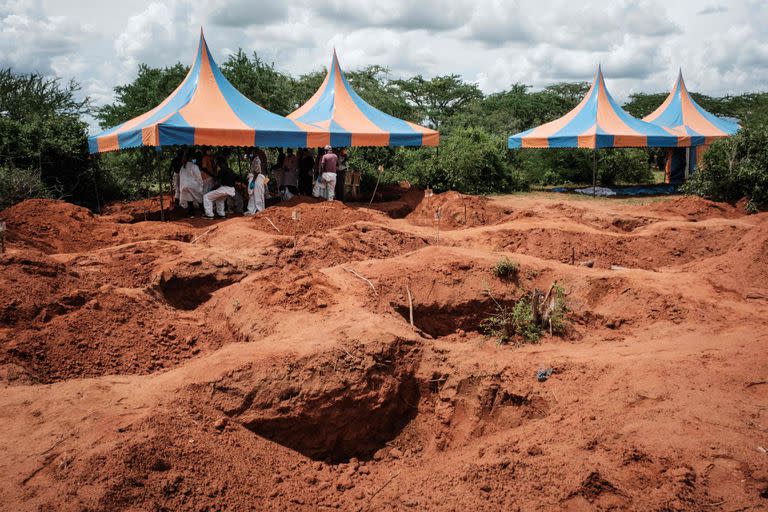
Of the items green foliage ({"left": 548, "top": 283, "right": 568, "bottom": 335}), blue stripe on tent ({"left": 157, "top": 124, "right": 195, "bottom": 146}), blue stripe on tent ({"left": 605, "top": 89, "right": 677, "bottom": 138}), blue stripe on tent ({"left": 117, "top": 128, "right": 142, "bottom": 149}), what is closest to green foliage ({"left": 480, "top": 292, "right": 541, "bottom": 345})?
green foliage ({"left": 548, "top": 283, "right": 568, "bottom": 335})

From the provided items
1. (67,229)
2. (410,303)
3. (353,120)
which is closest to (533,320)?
(410,303)

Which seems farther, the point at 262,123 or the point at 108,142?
the point at 262,123

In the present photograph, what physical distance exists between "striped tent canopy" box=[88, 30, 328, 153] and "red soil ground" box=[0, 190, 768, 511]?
4351 millimetres

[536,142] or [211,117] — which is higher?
[211,117]

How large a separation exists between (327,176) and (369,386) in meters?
10.9

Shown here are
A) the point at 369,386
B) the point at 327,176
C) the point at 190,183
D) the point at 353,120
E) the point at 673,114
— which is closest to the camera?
the point at 369,386

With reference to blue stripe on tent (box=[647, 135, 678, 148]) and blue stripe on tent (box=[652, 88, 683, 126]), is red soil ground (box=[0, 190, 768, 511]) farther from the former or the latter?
blue stripe on tent (box=[652, 88, 683, 126])

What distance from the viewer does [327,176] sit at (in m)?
15.5

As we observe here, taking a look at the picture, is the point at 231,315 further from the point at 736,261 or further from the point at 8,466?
the point at 736,261

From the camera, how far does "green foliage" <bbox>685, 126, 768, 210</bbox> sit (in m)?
14.8

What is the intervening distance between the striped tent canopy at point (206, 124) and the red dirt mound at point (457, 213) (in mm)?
3077

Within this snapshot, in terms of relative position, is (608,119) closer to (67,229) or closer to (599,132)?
(599,132)

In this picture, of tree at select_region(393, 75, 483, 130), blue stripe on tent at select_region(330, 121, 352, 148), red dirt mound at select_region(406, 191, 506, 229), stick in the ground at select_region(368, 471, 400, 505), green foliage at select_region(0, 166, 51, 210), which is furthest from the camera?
tree at select_region(393, 75, 483, 130)

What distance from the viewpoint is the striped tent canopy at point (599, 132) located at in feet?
59.0
